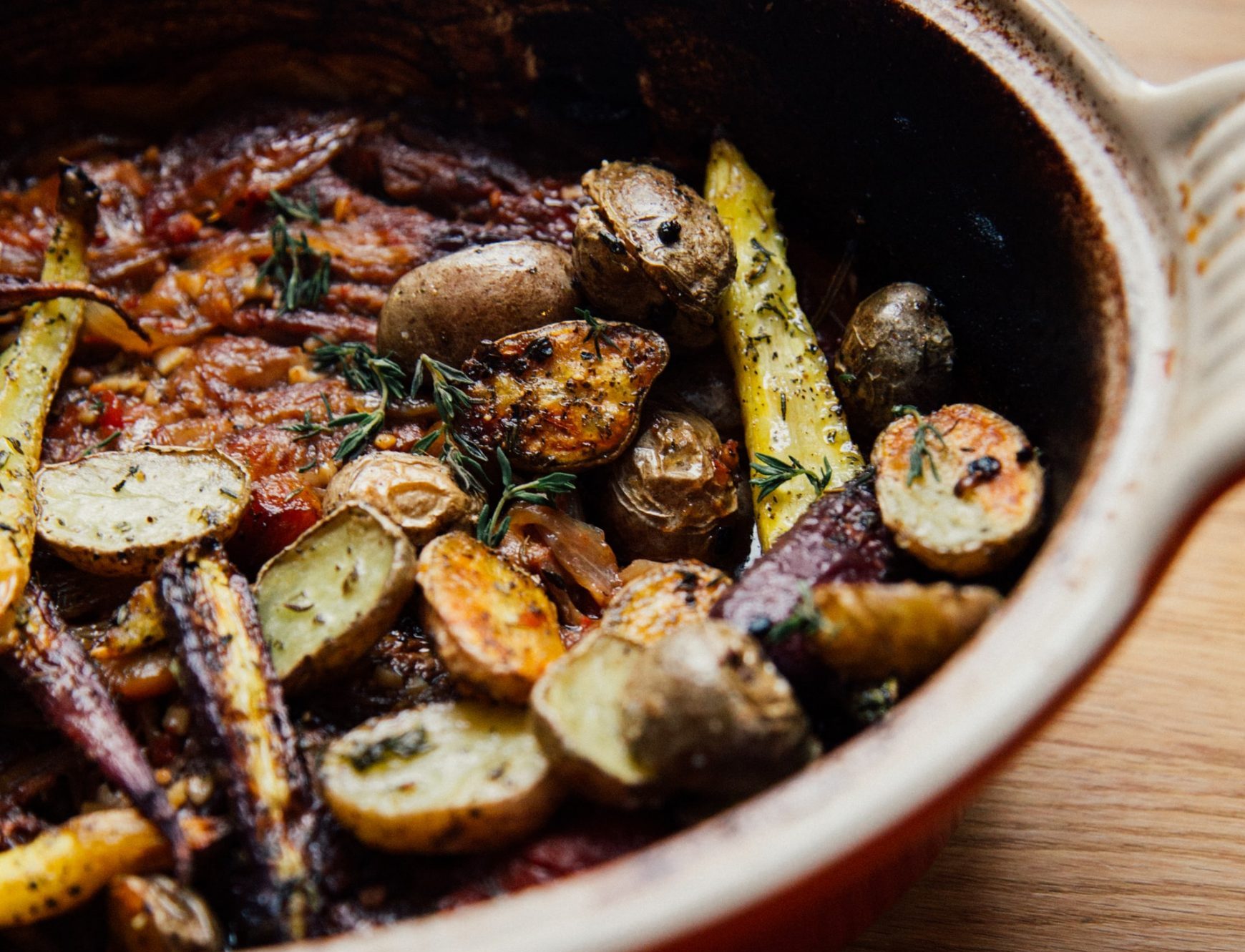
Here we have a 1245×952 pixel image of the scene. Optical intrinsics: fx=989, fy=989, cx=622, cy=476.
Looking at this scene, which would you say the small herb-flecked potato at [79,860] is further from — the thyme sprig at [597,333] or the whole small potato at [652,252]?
the whole small potato at [652,252]

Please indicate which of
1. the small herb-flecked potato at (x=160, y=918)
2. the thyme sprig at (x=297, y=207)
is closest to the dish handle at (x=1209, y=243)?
the small herb-flecked potato at (x=160, y=918)

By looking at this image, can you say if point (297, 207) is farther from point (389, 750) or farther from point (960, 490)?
point (960, 490)

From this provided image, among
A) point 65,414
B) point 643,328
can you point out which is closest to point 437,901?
point 643,328

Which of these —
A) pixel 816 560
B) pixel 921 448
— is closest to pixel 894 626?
pixel 816 560

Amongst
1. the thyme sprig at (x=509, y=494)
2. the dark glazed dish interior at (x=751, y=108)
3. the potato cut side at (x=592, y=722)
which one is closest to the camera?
the potato cut side at (x=592, y=722)

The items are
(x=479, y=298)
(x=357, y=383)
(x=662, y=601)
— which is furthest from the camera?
(x=357, y=383)
